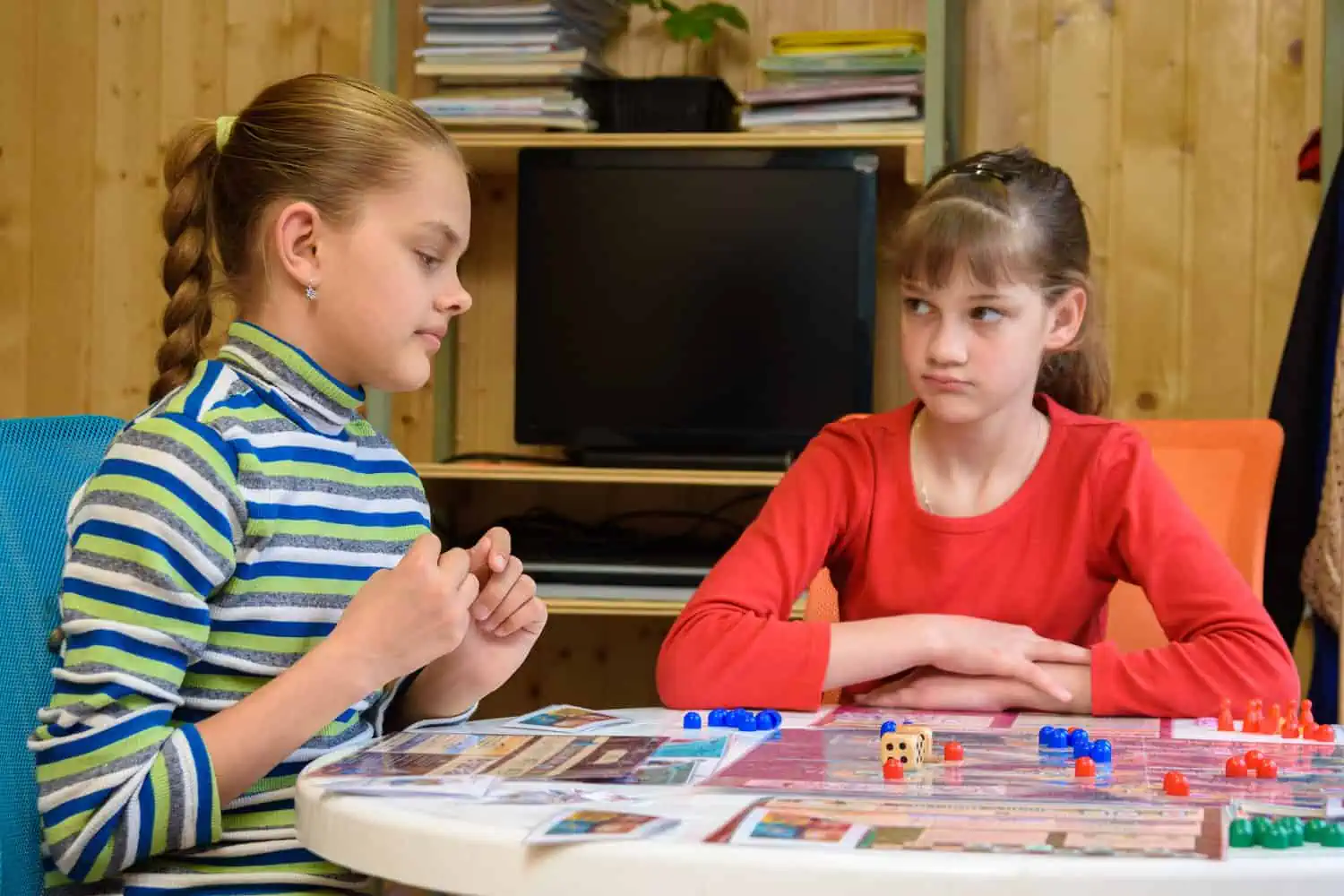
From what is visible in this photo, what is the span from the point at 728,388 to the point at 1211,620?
1567 mm

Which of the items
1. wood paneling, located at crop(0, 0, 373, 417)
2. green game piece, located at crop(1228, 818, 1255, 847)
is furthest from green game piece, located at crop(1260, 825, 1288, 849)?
wood paneling, located at crop(0, 0, 373, 417)

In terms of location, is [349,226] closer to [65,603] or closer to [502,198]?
[65,603]

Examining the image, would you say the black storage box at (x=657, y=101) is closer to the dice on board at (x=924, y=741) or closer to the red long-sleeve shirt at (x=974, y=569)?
the red long-sleeve shirt at (x=974, y=569)

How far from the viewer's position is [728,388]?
2.93 meters

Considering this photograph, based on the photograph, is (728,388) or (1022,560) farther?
(728,388)

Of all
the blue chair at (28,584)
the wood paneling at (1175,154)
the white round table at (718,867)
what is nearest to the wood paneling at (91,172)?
the wood paneling at (1175,154)

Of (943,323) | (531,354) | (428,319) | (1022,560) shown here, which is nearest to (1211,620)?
(1022,560)

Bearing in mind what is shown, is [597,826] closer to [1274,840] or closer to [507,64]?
[1274,840]

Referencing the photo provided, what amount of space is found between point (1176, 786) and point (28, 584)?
2.57ft

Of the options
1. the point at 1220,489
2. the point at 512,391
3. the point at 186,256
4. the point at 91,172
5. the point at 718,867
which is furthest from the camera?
the point at 91,172

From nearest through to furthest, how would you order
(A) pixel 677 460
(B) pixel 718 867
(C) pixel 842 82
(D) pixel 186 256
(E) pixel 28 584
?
(B) pixel 718 867 → (E) pixel 28 584 → (D) pixel 186 256 → (C) pixel 842 82 → (A) pixel 677 460

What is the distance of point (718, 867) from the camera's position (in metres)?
0.73

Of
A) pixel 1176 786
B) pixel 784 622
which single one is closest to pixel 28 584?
pixel 784 622

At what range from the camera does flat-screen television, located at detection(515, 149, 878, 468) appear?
2877mm
